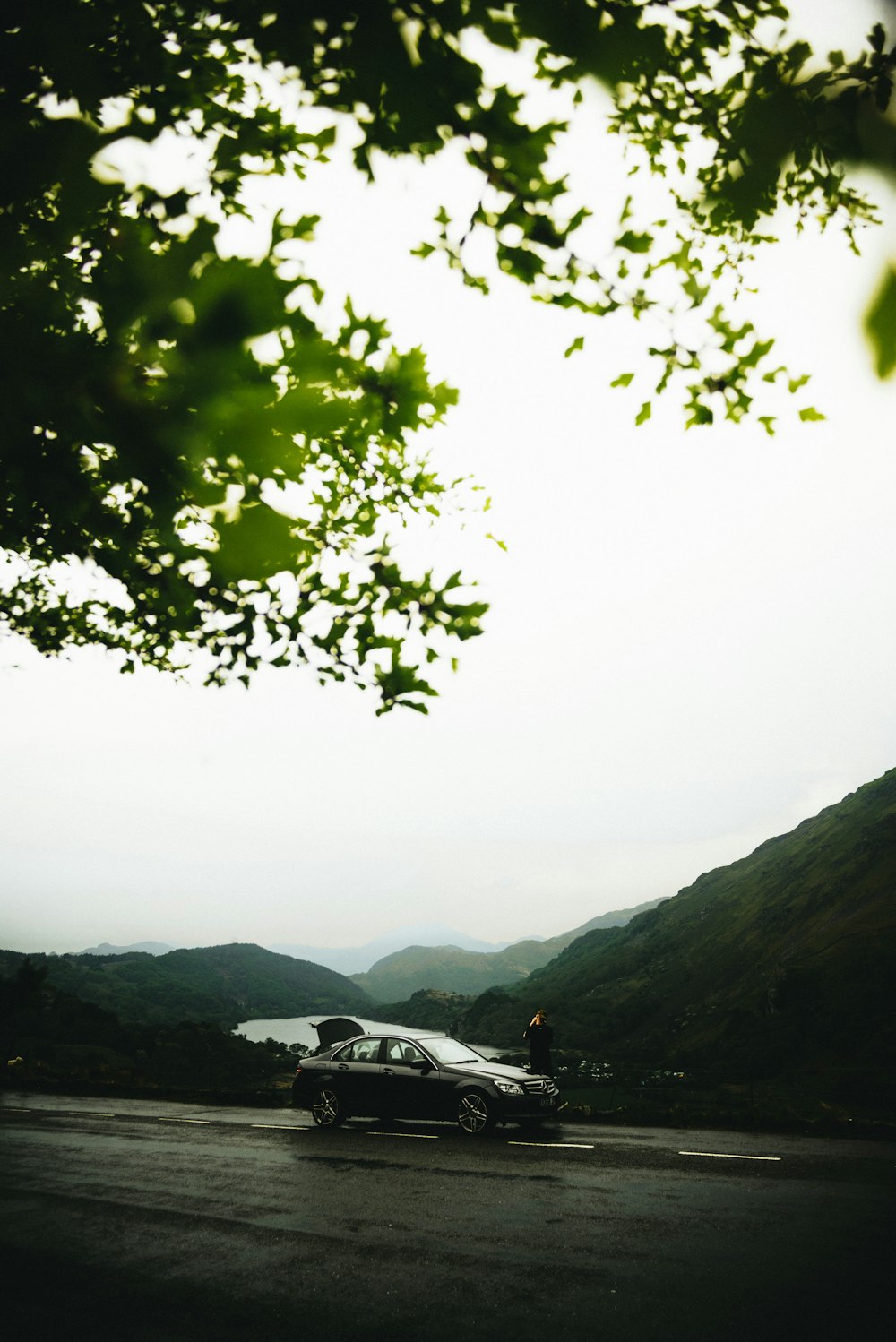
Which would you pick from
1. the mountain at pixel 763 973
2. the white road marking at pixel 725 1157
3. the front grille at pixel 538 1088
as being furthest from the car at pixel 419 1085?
the mountain at pixel 763 973

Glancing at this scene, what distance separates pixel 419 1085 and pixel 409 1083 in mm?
198

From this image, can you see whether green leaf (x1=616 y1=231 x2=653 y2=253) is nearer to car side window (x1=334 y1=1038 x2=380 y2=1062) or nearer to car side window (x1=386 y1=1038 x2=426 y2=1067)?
car side window (x1=386 y1=1038 x2=426 y2=1067)

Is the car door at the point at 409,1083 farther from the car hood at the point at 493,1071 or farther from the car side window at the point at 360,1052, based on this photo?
the car hood at the point at 493,1071

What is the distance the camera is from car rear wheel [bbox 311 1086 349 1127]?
41.6 ft

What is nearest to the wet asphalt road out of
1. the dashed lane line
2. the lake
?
the dashed lane line

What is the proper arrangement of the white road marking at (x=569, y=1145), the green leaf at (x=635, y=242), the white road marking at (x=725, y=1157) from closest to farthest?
1. the green leaf at (x=635, y=242)
2. the white road marking at (x=725, y=1157)
3. the white road marking at (x=569, y=1145)

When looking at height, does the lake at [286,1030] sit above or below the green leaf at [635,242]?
below

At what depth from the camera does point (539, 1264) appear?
538 cm

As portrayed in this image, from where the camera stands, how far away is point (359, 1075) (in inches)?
495

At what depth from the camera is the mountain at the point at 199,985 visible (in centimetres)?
10075

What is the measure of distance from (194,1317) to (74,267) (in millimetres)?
5693

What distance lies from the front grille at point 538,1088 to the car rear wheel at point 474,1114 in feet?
2.17

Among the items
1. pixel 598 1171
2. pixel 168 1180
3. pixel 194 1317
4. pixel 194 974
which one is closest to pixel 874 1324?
pixel 194 1317

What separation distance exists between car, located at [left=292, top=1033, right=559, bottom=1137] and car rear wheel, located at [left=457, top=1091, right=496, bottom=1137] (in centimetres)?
1
